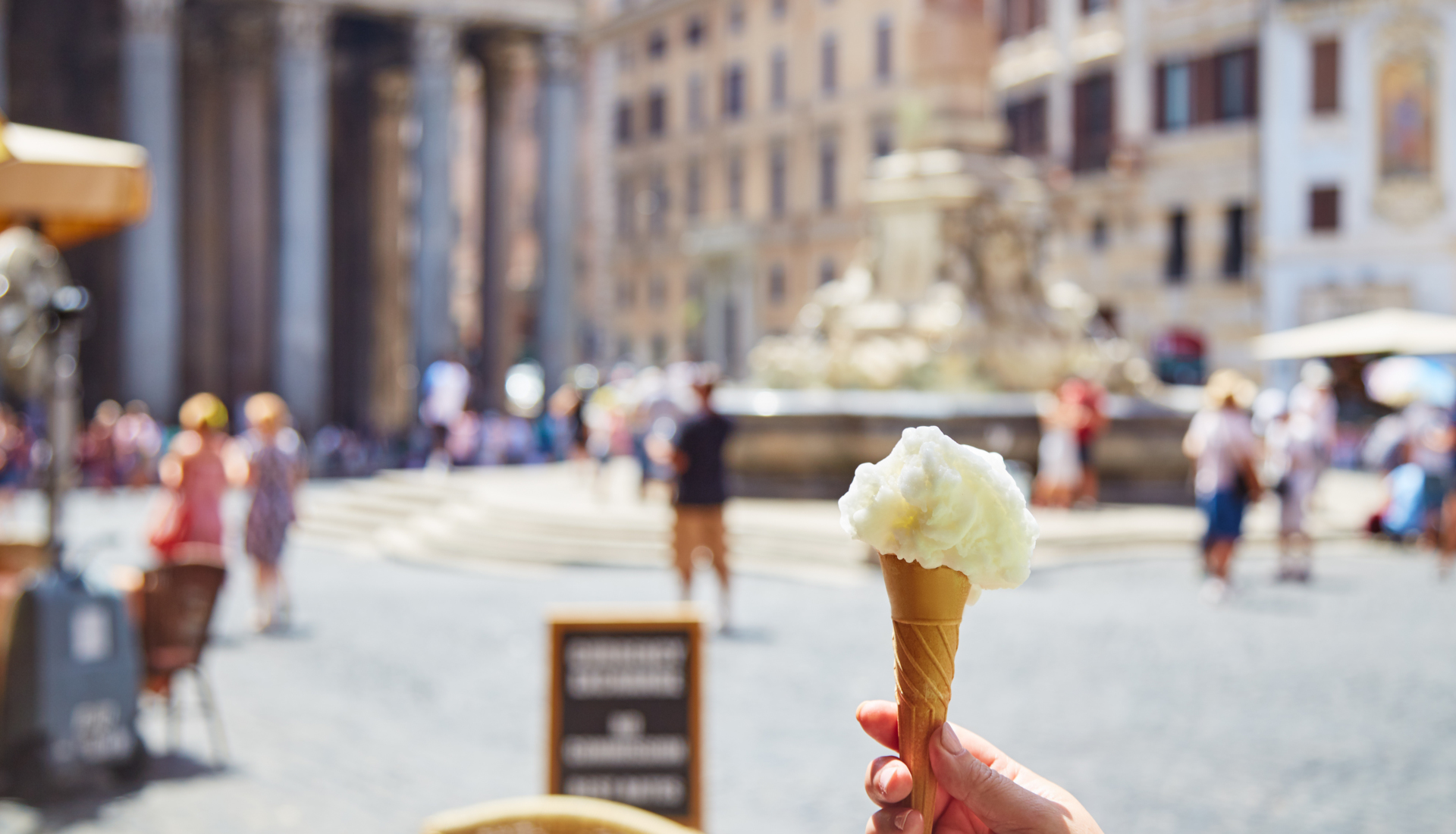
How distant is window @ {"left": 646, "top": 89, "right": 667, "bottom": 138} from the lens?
196 ft

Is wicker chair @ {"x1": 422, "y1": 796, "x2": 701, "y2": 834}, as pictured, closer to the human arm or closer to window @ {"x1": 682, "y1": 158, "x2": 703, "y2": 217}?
the human arm

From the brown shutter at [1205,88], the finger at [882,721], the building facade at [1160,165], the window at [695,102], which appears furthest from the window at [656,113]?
the finger at [882,721]

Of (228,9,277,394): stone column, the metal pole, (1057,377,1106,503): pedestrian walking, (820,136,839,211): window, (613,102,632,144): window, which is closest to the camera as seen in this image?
the metal pole

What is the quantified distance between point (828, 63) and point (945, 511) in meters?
51.2

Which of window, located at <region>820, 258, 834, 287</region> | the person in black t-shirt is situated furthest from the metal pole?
window, located at <region>820, 258, 834, 287</region>

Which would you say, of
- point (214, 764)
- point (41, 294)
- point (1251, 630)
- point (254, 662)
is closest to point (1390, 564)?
point (1251, 630)

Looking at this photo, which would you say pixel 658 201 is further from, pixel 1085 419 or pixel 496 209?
pixel 1085 419

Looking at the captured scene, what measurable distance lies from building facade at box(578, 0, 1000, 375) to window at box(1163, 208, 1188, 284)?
8.78 meters

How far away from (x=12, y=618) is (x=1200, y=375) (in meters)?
33.7

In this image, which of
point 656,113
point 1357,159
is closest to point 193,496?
point 1357,159

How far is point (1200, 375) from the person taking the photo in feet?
120

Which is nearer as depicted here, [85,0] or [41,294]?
[41,294]

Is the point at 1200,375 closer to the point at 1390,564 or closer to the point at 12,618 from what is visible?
the point at 1390,564

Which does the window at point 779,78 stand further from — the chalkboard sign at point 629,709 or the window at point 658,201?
the chalkboard sign at point 629,709
